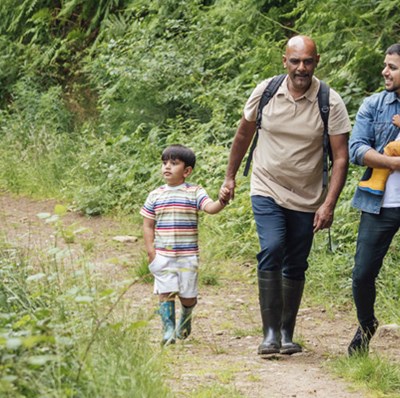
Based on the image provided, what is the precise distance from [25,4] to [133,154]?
24.8 feet

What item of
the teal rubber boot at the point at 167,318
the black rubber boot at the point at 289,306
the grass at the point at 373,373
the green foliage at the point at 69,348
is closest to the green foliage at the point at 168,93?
the black rubber boot at the point at 289,306

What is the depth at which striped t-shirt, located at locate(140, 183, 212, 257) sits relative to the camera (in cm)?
715

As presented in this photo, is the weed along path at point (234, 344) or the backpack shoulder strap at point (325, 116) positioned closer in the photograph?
the weed along path at point (234, 344)

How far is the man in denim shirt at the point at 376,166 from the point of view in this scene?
6.23m

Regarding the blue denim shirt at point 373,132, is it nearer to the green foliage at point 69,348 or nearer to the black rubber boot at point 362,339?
the black rubber boot at point 362,339

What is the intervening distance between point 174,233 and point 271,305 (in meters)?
0.89

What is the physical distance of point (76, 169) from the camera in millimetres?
14781

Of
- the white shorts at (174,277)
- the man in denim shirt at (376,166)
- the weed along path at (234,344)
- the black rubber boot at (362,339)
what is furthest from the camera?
the white shorts at (174,277)

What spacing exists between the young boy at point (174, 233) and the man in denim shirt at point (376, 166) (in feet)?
3.91

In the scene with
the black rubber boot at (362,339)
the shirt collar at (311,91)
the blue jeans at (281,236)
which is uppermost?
the shirt collar at (311,91)

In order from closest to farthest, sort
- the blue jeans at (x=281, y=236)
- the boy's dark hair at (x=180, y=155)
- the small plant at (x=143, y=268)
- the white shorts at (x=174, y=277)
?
the blue jeans at (x=281, y=236) → the white shorts at (x=174, y=277) → the boy's dark hair at (x=180, y=155) → the small plant at (x=143, y=268)

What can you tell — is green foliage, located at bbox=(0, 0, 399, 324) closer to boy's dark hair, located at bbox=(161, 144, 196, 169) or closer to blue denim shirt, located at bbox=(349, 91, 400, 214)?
blue denim shirt, located at bbox=(349, 91, 400, 214)

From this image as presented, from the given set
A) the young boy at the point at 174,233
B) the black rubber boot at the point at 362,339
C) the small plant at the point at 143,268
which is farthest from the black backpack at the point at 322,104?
the small plant at the point at 143,268

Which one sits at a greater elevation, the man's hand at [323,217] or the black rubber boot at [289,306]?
the man's hand at [323,217]
